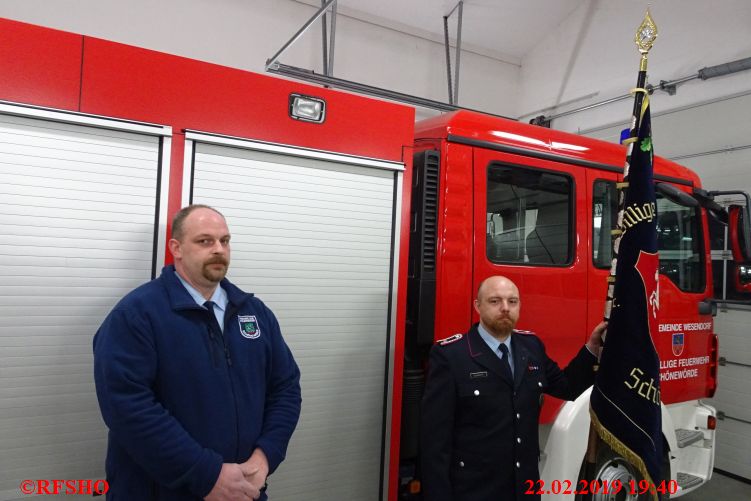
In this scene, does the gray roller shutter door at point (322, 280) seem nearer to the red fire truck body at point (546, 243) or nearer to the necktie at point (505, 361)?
the red fire truck body at point (546, 243)

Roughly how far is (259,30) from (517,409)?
17.3 feet

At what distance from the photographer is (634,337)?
2133 mm

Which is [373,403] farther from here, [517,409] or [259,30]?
[259,30]

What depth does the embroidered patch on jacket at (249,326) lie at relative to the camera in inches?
72.0

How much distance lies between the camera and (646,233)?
2.16 meters

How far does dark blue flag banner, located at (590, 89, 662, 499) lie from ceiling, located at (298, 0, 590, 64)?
4984mm

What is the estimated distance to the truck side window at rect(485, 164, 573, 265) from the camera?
2.73 m

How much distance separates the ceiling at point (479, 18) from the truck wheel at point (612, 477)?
18.1 feet

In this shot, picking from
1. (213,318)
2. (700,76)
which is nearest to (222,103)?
(213,318)

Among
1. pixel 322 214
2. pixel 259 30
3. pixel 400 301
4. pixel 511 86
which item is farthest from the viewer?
pixel 511 86

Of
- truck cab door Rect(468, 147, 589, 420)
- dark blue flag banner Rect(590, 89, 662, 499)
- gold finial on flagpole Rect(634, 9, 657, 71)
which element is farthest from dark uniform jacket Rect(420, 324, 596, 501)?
gold finial on flagpole Rect(634, 9, 657, 71)

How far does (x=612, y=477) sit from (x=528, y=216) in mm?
1563

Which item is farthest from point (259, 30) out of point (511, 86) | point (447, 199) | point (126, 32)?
point (447, 199)

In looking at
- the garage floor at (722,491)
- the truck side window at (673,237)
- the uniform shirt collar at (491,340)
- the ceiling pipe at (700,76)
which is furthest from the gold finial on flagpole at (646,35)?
the garage floor at (722,491)
